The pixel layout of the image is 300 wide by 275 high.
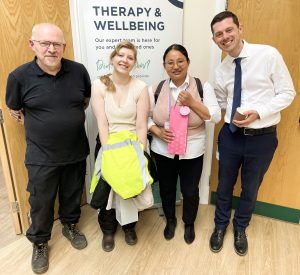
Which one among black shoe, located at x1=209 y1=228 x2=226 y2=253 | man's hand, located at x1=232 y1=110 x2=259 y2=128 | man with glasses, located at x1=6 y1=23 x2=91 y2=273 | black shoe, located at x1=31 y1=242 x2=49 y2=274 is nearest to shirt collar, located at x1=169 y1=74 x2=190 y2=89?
man's hand, located at x1=232 y1=110 x2=259 y2=128

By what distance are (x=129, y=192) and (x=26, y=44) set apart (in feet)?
4.03

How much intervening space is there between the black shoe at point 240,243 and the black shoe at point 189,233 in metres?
0.32

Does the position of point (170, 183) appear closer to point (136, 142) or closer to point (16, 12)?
point (136, 142)

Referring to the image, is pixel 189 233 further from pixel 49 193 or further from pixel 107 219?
pixel 49 193

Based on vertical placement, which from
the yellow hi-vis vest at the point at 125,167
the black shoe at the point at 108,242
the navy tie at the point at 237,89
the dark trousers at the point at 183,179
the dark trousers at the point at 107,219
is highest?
the navy tie at the point at 237,89

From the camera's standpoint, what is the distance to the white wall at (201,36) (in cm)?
217

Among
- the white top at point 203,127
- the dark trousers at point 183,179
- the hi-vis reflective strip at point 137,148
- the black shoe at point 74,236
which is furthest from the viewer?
the black shoe at point 74,236

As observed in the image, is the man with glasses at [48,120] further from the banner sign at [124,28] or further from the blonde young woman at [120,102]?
the banner sign at [124,28]

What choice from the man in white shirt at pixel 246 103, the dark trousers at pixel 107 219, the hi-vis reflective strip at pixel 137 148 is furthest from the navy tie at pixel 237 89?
the dark trousers at pixel 107 219

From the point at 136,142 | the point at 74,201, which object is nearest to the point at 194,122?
the point at 136,142

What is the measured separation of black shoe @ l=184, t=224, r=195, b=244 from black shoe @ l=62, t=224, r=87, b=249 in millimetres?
783

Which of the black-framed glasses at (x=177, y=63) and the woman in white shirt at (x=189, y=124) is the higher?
the black-framed glasses at (x=177, y=63)

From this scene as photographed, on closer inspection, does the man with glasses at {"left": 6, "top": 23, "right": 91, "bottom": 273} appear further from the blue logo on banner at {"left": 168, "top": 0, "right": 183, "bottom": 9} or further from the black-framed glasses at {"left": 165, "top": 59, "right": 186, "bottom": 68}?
the blue logo on banner at {"left": 168, "top": 0, "right": 183, "bottom": 9}

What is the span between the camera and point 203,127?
198 centimetres
